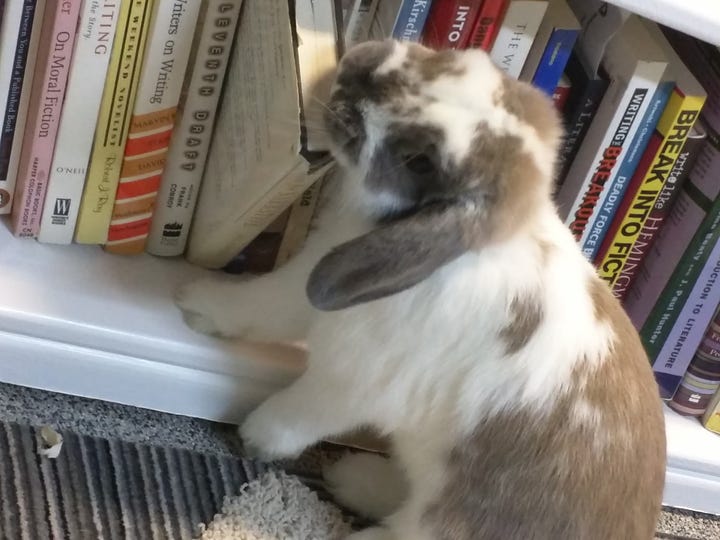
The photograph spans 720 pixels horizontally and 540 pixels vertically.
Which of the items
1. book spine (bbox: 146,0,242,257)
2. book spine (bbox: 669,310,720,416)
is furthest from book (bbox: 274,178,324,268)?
book spine (bbox: 669,310,720,416)

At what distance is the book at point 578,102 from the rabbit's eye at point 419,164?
0.24 metres

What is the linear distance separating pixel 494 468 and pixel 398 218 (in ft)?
0.84

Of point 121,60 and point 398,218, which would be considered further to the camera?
point 121,60

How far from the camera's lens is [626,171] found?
1009 mm

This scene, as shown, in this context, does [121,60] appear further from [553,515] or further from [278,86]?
A: [553,515]

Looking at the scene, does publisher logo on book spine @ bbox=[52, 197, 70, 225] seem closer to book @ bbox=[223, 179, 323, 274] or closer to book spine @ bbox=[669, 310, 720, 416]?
book @ bbox=[223, 179, 323, 274]

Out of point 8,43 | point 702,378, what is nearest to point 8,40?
point 8,43

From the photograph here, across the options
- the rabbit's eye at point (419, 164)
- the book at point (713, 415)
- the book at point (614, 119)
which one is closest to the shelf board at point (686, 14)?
the book at point (614, 119)

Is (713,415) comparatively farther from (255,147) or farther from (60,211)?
(60,211)

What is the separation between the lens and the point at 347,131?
774mm

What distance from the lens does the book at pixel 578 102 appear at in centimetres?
96

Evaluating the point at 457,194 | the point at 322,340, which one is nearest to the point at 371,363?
the point at 322,340

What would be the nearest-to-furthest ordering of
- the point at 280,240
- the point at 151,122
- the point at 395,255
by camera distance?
the point at 395,255 → the point at 151,122 → the point at 280,240

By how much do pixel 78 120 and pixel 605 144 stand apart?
0.50 metres
